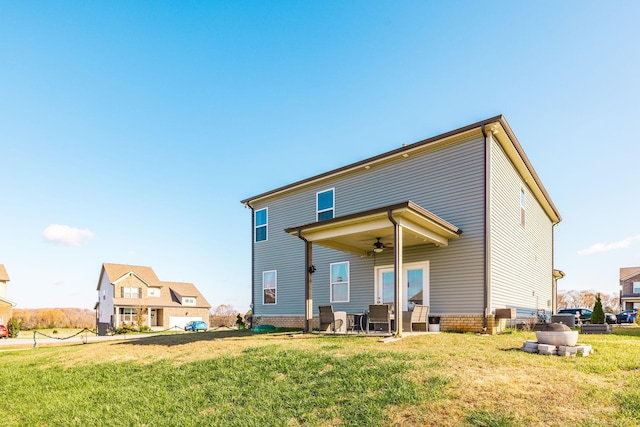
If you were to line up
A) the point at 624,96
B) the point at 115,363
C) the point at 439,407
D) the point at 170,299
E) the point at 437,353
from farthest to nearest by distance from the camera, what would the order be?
the point at 170,299
the point at 624,96
the point at 115,363
the point at 437,353
the point at 439,407

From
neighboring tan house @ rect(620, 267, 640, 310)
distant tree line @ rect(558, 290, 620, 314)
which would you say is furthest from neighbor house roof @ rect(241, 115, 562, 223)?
distant tree line @ rect(558, 290, 620, 314)

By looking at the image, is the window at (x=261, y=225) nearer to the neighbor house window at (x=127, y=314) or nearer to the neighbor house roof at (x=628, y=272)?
the neighbor house window at (x=127, y=314)

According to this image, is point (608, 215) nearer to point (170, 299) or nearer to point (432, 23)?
point (432, 23)

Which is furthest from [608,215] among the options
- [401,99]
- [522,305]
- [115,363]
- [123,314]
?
[123,314]

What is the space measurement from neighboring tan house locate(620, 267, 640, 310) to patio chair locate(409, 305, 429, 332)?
45145mm

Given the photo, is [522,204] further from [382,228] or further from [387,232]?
[382,228]

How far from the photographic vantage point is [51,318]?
44.1 m

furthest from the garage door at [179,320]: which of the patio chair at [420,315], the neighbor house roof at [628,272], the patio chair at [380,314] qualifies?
the neighbor house roof at [628,272]

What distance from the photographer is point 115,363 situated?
9.25 meters

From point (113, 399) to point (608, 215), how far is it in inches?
711

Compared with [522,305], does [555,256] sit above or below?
above

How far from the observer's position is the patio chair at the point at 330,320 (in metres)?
11.4

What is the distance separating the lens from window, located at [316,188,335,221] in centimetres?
1544

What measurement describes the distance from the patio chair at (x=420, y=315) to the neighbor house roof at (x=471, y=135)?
16.2 ft
